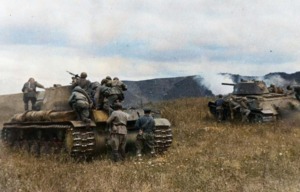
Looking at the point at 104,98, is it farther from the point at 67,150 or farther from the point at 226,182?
the point at 226,182

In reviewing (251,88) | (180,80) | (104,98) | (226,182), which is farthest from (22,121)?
(180,80)

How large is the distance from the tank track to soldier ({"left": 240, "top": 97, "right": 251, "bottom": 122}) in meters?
9.96

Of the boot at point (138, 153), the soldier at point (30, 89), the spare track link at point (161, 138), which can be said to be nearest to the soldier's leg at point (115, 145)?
the boot at point (138, 153)

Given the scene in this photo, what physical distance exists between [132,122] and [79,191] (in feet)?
17.1

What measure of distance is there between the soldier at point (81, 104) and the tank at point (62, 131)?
192 millimetres

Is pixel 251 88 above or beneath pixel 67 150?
above

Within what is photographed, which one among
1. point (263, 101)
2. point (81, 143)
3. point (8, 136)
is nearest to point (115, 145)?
point (81, 143)

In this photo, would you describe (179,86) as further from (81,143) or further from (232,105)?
(81,143)

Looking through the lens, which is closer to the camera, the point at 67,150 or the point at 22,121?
the point at 67,150

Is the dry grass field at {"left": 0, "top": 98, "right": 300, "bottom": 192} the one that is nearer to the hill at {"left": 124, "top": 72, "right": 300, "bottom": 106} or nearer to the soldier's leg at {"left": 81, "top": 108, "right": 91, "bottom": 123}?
the soldier's leg at {"left": 81, "top": 108, "right": 91, "bottom": 123}

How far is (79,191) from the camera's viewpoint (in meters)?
6.51

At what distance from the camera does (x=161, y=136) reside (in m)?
11.4

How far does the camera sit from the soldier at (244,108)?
18.7 metres

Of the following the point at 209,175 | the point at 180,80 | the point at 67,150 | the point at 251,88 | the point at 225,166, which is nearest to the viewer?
the point at 209,175
